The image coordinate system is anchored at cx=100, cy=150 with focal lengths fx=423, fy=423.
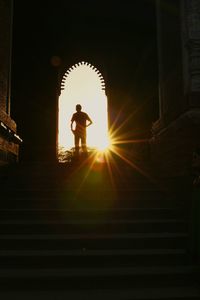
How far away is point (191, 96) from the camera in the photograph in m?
7.10

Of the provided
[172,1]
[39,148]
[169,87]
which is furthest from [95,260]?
[39,148]

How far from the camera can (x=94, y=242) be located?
15.8 feet

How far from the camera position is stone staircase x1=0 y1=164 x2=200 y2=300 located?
13.1 feet

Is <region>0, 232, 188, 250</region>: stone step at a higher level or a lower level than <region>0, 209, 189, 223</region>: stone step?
lower

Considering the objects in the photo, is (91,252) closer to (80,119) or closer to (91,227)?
(91,227)

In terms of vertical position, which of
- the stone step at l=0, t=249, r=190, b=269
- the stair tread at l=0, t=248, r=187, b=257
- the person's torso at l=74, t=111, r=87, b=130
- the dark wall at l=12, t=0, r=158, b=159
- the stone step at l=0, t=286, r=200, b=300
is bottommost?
the stone step at l=0, t=286, r=200, b=300

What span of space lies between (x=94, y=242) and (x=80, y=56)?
13.2 metres

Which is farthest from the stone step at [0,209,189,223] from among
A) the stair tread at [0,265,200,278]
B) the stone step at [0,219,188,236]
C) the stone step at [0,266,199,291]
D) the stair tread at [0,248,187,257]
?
the stone step at [0,266,199,291]

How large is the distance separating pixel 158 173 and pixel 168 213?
7.55 feet

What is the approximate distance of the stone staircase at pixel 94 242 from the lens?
13.1ft

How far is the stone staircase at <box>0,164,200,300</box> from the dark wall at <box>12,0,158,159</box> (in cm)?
926

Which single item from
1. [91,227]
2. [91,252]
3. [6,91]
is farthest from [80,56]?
Result: [91,252]

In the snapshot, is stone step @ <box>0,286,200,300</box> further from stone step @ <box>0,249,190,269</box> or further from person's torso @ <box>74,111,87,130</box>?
person's torso @ <box>74,111,87,130</box>

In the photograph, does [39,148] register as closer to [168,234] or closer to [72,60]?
[72,60]
